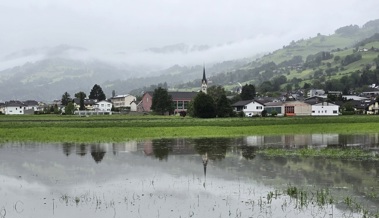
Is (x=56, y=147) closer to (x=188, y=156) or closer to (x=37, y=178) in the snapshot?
(x=188, y=156)

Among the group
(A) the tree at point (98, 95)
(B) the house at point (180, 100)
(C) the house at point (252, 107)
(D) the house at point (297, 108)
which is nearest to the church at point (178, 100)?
(B) the house at point (180, 100)

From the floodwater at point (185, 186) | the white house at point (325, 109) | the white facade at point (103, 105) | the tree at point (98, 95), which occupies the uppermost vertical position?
the tree at point (98, 95)

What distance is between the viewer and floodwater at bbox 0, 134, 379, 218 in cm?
1585

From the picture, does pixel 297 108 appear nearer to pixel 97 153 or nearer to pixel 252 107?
pixel 252 107

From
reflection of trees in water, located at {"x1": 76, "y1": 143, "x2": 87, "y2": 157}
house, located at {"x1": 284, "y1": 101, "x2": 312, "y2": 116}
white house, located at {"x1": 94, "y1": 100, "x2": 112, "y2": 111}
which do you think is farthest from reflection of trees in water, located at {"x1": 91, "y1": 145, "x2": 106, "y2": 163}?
white house, located at {"x1": 94, "y1": 100, "x2": 112, "y2": 111}

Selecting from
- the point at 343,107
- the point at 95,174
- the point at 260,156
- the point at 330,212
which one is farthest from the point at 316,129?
the point at 343,107

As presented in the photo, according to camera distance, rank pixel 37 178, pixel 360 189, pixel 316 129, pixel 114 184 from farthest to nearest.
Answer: pixel 316 129, pixel 37 178, pixel 114 184, pixel 360 189

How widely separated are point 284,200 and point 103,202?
6659 mm

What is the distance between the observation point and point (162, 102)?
419ft

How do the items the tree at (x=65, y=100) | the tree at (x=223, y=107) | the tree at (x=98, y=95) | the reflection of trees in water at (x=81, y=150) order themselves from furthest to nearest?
the tree at (x=98, y=95), the tree at (x=65, y=100), the tree at (x=223, y=107), the reflection of trees in water at (x=81, y=150)

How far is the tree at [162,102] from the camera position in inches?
5020

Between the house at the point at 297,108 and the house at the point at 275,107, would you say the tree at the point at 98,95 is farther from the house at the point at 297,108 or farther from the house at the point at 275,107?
the house at the point at 297,108

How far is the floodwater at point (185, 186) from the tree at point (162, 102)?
95261mm

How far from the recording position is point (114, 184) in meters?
20.9
